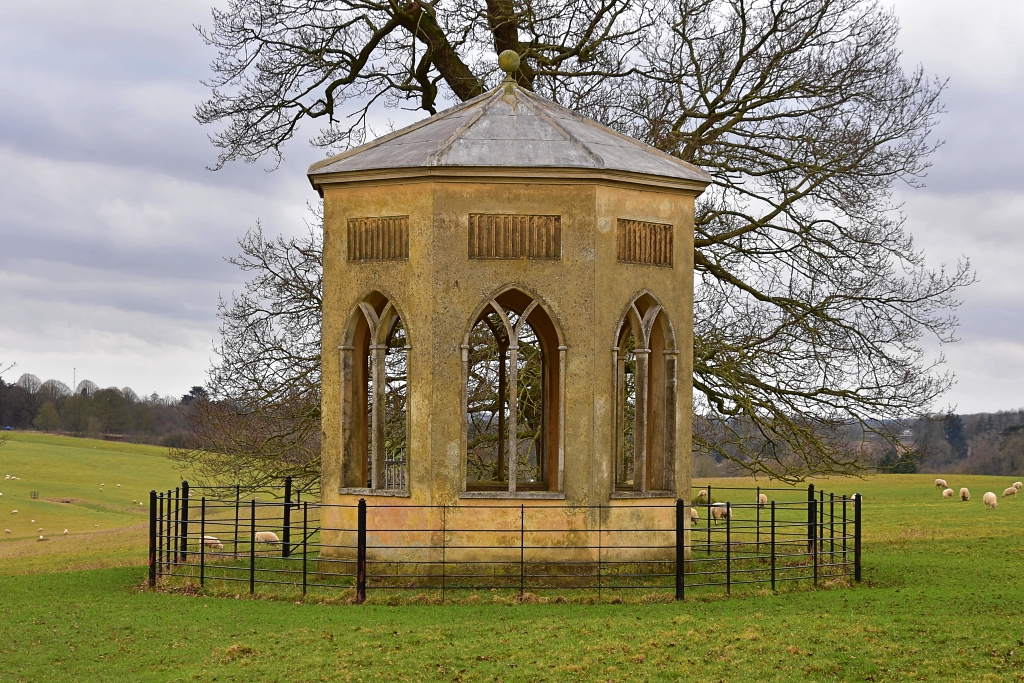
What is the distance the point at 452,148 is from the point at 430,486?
16.2ft

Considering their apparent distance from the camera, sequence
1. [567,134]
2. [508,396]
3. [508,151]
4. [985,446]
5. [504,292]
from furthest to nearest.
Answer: [985,446]
[508,396]
[567,134]
[504,292]
[508,151]

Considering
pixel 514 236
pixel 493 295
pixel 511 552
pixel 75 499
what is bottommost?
pixel 75 499

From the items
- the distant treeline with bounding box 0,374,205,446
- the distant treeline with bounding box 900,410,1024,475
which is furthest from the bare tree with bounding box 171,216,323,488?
the distant treeline with bounding box 0,374,205,446

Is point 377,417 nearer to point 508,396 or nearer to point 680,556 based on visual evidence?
point 680,556

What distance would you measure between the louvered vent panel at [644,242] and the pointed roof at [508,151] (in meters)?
0.67

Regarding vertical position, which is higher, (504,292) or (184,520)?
(504,292)

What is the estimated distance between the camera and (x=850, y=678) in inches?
464

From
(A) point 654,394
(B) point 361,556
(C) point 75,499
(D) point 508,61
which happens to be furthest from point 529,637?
(C) point 75,499

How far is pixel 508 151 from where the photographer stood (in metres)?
17.3

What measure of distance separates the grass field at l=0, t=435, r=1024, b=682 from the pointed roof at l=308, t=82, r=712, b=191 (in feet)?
20.2

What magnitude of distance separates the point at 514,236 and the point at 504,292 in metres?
1.01

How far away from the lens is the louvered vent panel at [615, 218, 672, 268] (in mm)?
17406

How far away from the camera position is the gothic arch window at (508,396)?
2131cm

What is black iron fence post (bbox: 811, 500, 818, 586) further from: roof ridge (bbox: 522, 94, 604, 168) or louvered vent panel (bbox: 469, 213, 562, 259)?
roof ridge (bbox: 522, 94, 604, 168)
